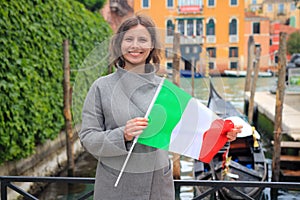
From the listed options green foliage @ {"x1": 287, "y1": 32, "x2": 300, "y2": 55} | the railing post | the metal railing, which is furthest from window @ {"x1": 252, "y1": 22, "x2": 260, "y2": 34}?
the railing post

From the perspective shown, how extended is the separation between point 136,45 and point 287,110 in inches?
255

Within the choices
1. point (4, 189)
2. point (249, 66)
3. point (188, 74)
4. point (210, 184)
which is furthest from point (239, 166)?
point (249, 66)

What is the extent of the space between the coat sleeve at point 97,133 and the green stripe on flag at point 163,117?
51mm

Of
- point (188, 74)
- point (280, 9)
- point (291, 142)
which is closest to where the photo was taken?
point (188, 74)

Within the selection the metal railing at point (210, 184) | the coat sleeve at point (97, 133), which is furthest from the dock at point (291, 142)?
the coat sleeve at point (97, 133)

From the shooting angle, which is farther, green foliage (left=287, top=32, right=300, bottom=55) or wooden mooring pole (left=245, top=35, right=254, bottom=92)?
green foliage (left=287, top=32, right=300, bottom=55)

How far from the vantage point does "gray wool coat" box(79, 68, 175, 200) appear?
1067mm

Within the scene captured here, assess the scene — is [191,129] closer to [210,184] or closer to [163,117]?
[163,117]

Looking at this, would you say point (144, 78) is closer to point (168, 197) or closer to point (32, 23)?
point (168, 197)

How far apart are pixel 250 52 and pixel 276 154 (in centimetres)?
643

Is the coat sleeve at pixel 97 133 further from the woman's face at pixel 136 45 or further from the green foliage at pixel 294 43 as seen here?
the green foliage at pixel 294 43

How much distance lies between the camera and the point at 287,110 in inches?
283

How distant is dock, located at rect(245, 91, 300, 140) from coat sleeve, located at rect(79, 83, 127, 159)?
4.69m

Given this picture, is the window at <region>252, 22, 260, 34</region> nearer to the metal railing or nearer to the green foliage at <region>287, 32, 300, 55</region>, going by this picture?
the green foliage at <region>287, 32, 300, 55</region>
